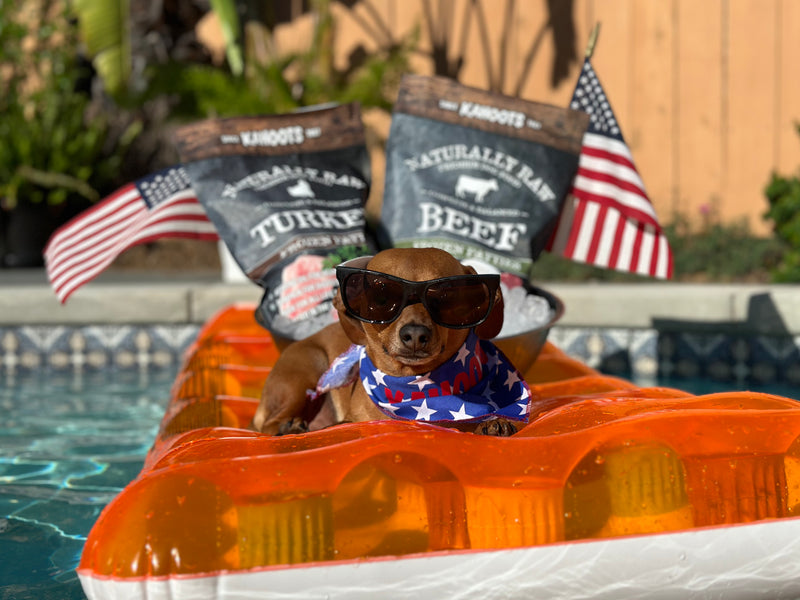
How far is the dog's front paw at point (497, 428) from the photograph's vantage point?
1923 mm

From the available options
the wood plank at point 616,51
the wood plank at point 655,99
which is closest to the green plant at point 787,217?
the wood plank at point 655,99

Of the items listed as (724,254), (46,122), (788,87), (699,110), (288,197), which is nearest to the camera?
(288,197)

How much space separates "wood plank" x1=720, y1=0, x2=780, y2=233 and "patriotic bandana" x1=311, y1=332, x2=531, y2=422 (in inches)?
218

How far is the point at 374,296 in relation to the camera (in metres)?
1.80

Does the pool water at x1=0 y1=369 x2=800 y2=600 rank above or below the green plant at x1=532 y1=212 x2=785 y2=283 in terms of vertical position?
below

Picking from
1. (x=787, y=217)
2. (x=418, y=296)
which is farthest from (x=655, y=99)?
(x=418, y=296)

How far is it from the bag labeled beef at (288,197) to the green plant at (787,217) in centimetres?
275

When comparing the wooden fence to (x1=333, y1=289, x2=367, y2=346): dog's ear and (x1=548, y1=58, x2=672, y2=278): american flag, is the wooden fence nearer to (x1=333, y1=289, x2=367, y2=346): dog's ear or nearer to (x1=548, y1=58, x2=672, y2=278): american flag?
(x1=548, y1=58, x2=672, y2=278): american flag

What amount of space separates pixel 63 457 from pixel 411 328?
1887mm

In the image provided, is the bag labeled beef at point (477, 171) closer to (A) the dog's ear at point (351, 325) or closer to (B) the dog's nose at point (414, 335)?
(A) the dog's ear at point (351, 325)

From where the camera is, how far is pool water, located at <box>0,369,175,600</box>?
85.3 inches

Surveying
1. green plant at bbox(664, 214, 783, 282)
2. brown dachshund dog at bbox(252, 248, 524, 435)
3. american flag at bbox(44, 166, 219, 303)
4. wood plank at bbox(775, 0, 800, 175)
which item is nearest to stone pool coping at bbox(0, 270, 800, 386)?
american flag at bbox(44, 166, 219, 303)

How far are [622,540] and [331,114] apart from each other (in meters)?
2.09

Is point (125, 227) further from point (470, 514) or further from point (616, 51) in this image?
point (616, 51)
